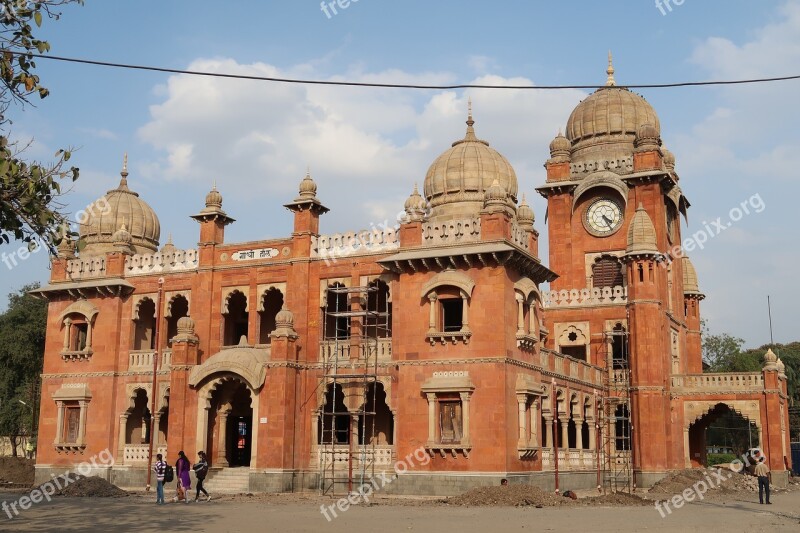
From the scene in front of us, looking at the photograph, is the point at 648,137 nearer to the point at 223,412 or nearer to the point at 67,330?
the point at 223,412

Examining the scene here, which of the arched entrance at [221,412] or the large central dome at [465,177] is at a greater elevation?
the large central dome at [465,177]

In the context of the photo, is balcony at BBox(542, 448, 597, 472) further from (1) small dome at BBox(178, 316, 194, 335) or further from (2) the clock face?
(1) small dome at BBox(178, 316, 194, 335)

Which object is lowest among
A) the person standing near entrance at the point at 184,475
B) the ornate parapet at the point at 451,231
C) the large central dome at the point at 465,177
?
the person standing near entrance at the point at 184,475

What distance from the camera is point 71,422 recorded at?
34781 millimetres

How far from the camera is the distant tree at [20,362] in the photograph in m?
54.3

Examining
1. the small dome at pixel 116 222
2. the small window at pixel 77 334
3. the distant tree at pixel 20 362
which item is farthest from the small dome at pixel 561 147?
the distant tree at pixel 20 362

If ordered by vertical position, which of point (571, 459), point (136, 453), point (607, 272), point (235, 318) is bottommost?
point (571, 459)

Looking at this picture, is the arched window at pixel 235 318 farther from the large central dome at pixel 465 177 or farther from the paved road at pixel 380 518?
the paved road at pixel 380 518

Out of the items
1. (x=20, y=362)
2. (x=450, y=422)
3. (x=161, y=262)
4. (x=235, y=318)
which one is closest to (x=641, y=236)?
(x=450, y=422)

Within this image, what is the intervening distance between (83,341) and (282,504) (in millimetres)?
16695

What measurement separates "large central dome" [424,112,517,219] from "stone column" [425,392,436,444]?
7.49 metres

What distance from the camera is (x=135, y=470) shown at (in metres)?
32.9

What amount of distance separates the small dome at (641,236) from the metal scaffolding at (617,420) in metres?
3.57

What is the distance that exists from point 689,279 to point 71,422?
31844 mm
